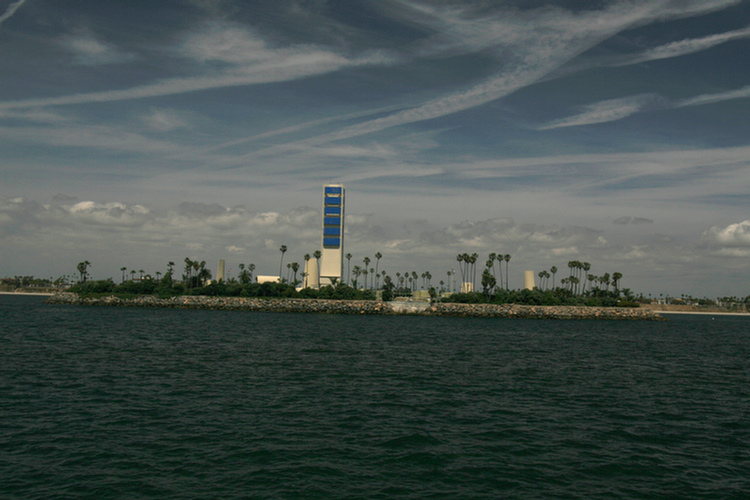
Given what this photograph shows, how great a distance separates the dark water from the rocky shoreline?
88.4 m

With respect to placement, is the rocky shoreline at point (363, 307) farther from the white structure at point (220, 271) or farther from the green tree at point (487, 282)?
the white structure at point (220, 271)

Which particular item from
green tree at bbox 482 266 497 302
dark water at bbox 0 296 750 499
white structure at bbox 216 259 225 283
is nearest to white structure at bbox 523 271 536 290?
green tree at bbox 482 266 497 302

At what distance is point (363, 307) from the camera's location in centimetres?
13112

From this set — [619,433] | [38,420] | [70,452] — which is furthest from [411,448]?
[38,420]

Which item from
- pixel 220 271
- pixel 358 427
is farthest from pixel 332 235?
pixel 358 427

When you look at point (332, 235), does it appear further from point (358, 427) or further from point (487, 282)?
point (358, 427)

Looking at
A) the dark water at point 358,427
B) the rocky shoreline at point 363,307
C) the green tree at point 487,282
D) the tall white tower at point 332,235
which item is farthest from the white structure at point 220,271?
the dark water at point 358,427

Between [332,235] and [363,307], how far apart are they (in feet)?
181

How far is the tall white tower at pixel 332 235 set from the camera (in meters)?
179

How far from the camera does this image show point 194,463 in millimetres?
16406

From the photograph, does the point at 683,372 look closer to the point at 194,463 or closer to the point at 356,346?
the point at 356,346

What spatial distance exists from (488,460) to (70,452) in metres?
15.1

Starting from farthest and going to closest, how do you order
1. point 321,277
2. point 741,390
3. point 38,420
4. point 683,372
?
1. point 321,277
2. point 683,372
3. point 741,390
4. point 38,420

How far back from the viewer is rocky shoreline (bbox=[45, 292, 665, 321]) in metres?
130
